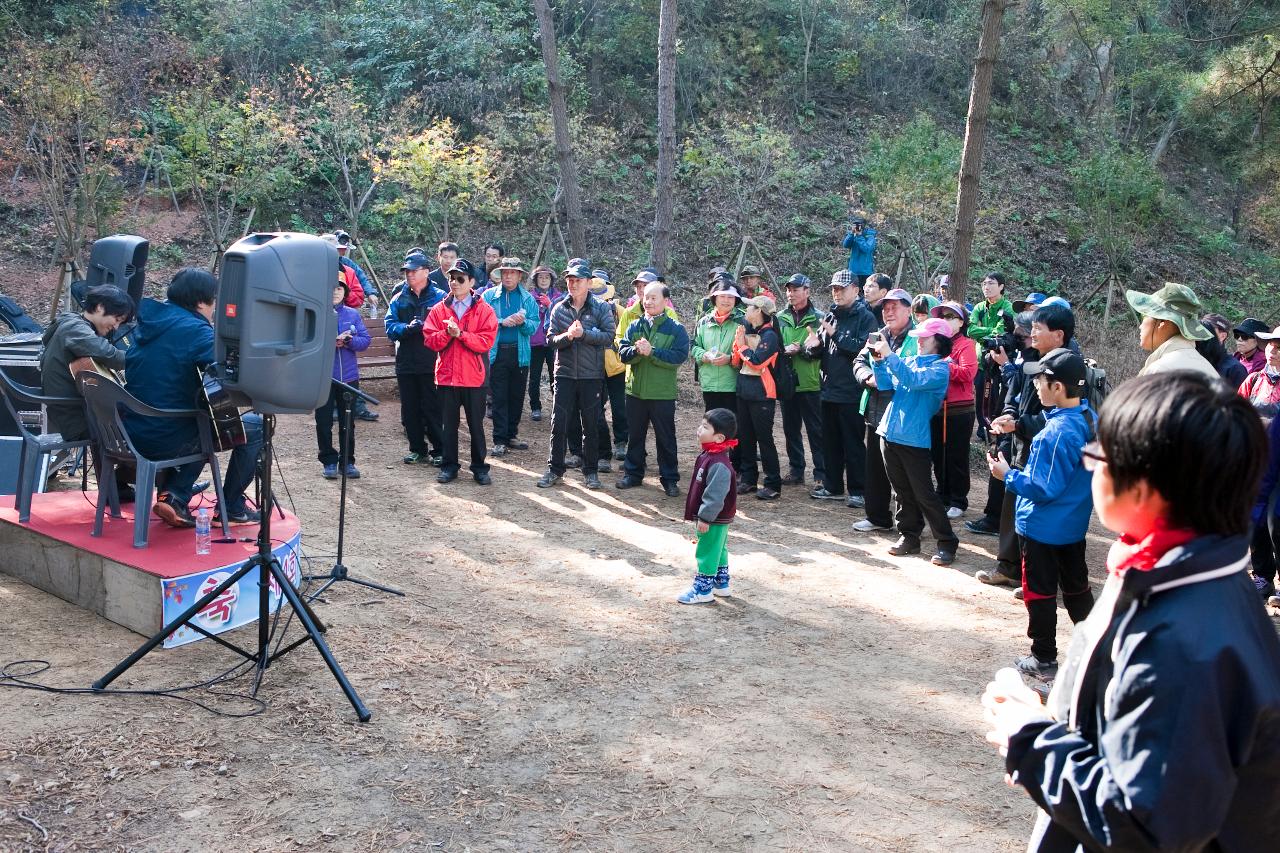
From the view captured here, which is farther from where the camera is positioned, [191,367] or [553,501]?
[553,501]

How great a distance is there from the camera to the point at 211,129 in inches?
640

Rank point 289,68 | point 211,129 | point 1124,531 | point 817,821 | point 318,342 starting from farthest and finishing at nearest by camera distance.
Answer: point 289,68, point 211,129, point 318,342, point 817,821, point 1124,531

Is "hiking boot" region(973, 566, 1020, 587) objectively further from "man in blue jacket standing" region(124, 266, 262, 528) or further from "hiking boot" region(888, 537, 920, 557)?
"man in blue jacket standing" region(124, 266, 262, 528)

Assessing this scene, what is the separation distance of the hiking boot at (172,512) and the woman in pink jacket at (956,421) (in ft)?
17.5

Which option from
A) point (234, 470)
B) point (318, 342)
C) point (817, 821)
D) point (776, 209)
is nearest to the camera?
point (817, 821)

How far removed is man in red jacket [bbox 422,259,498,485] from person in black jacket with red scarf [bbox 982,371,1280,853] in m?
7.56

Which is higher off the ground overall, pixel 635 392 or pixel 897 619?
pixel 635 392

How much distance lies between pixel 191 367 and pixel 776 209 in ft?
58.9

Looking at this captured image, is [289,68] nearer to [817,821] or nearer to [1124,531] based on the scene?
[817,821]

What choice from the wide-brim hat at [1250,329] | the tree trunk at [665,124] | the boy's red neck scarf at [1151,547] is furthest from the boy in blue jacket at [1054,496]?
the tree trunk at [665,124]

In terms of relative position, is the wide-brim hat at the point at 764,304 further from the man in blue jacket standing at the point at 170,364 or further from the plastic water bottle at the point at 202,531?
the plastic water bottle at the point at 202,531

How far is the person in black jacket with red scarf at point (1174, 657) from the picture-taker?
4.98 ft

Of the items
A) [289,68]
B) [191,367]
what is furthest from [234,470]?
[289,68]

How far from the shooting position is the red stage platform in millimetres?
5152
